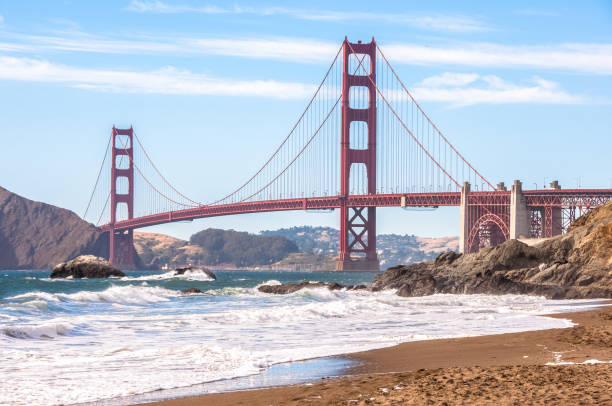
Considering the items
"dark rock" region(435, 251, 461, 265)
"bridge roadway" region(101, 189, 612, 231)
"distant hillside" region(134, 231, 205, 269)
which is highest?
"bridge roadway" region(101, 189, 612, 231)

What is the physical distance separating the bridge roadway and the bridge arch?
1299mm

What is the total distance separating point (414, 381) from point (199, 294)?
26439 mm

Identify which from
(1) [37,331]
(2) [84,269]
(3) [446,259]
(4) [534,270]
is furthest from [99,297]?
(2) [84,269]

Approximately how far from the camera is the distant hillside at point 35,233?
136 metres

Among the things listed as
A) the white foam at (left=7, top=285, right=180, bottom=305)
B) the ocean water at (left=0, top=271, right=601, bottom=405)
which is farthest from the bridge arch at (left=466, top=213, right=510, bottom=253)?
the ocean water at (left=0, top=271, right=601, bottom=405)

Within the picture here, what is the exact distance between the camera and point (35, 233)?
144375 mm

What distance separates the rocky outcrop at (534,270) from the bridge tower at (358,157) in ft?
128

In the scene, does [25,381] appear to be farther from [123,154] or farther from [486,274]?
[123,154]

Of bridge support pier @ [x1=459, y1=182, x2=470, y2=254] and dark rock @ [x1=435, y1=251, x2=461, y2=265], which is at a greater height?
bridge support pier @ [x1=459, y1=182, x2=470, y2=254]

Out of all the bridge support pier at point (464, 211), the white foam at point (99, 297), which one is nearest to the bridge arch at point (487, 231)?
the bridge support pier at point (464, 211)

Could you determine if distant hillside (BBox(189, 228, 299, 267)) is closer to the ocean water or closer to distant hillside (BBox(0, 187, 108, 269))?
distant hillside (BBox(0, 187, 108, 269))

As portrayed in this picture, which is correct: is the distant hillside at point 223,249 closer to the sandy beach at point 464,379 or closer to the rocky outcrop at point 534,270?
the rocky outcrop at point 534,270

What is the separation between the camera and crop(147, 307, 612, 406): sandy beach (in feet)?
26.0

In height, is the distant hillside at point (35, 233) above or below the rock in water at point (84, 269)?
above
